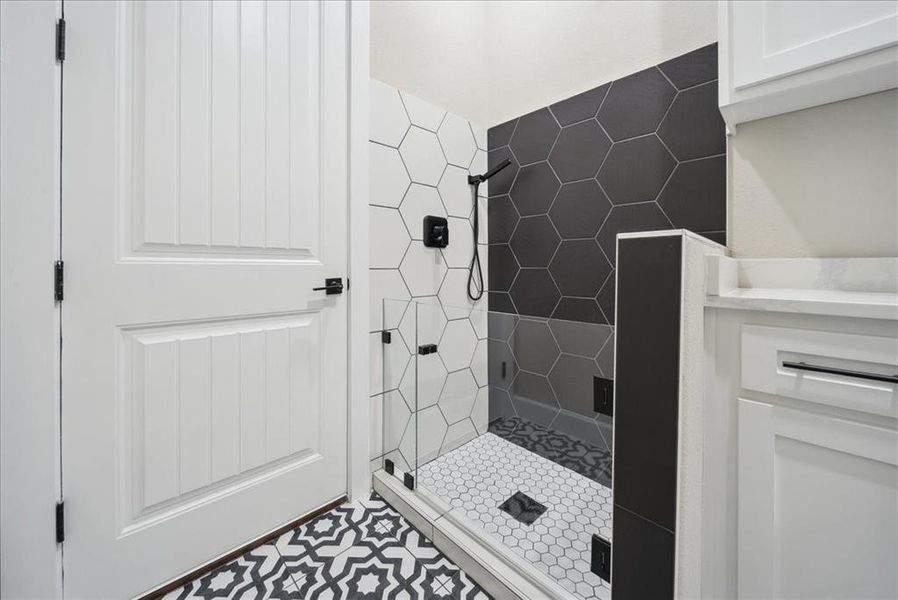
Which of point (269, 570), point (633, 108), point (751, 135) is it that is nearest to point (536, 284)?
point (633, 108)

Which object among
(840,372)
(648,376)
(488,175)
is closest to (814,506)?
(840,372)

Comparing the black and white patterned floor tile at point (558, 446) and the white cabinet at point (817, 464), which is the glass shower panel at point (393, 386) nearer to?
the black and white patterned floor tile at point (558, 446)

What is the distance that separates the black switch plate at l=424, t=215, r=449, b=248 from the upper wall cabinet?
3.55 feet

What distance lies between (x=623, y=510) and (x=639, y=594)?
0.56 ft

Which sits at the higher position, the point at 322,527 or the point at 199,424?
the point at 199,424

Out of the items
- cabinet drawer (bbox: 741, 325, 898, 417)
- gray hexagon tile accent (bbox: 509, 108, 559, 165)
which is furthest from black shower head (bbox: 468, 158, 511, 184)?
cabinet drawer (bbox: 741, 325, 898, 417)

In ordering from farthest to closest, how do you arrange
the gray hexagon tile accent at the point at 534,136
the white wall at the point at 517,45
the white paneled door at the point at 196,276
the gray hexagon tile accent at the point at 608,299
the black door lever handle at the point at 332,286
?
the gray hexagon tile accent at the point at 534,136 < the gray hexagon tile accent at the point at 608,299 < the white wall at the point at 517,45 < the black door lever handle at the point at 332,286 < the white paneled door at the point at 196,276

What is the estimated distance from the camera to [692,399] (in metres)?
0.76

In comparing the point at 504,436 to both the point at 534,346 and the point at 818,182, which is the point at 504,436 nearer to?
the point at 534,346

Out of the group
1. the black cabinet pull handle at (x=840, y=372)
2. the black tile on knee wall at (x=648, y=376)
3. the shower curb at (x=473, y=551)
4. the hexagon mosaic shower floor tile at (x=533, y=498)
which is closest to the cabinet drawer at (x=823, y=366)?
the black cabinet pull handle at (x=840, y=372)

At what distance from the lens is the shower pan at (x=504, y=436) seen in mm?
1072

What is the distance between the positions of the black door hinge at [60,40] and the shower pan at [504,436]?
3.75 feet

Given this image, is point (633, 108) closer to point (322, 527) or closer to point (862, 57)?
point (862, 57)

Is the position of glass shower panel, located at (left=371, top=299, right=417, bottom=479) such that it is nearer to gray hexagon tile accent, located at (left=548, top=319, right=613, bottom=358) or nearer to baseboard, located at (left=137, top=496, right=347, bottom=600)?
baseboard, located at (left=137, top=496, right=347, bottom=600)
